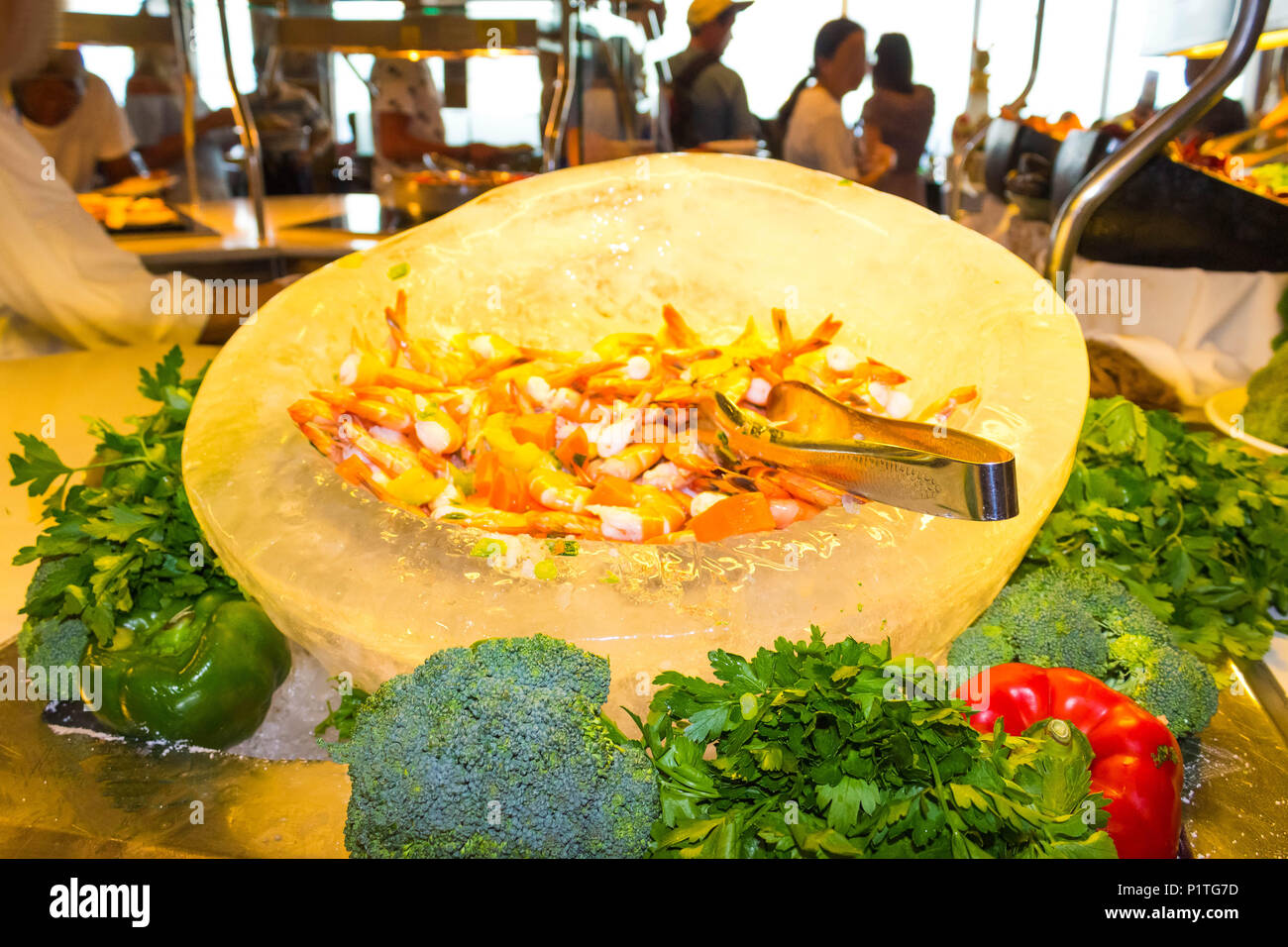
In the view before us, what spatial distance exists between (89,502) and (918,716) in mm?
1156

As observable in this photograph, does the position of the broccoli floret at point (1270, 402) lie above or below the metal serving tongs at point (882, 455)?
below

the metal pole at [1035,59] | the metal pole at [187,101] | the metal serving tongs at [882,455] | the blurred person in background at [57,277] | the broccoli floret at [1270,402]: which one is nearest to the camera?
the metal serving tongs at [882,455]

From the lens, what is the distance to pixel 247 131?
10.7 ft

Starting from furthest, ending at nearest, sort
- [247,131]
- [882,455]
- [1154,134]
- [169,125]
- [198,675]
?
1. [169,125]
2. [247,131]
3. [1154,134]
4. [198,675]
5. [882,455]

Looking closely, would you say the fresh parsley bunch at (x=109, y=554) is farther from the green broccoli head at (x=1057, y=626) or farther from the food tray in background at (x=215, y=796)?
the green broccoli head at (x=1057, y=626)

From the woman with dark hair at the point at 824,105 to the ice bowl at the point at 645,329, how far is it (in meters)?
1.50

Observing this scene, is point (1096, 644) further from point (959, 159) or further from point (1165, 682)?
point (959, 159)

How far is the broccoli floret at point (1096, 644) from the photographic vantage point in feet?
3.70

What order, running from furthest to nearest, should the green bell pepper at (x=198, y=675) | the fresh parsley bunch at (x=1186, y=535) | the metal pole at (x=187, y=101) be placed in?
1. the metal pole at (x=187, y=101)
2. the fresh parsley bunch at (x=1186, y=535)
3. the green bell pepper at (x=198, y=675)

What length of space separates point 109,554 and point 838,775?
3.28ft

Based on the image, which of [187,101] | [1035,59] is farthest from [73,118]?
[1035,59]

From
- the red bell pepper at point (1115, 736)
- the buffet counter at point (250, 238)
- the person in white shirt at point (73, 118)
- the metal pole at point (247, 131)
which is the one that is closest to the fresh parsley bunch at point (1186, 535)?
the red bell pepper at point (1115, 736)

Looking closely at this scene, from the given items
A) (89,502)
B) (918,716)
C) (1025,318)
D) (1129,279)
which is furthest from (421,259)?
(1129,279)
